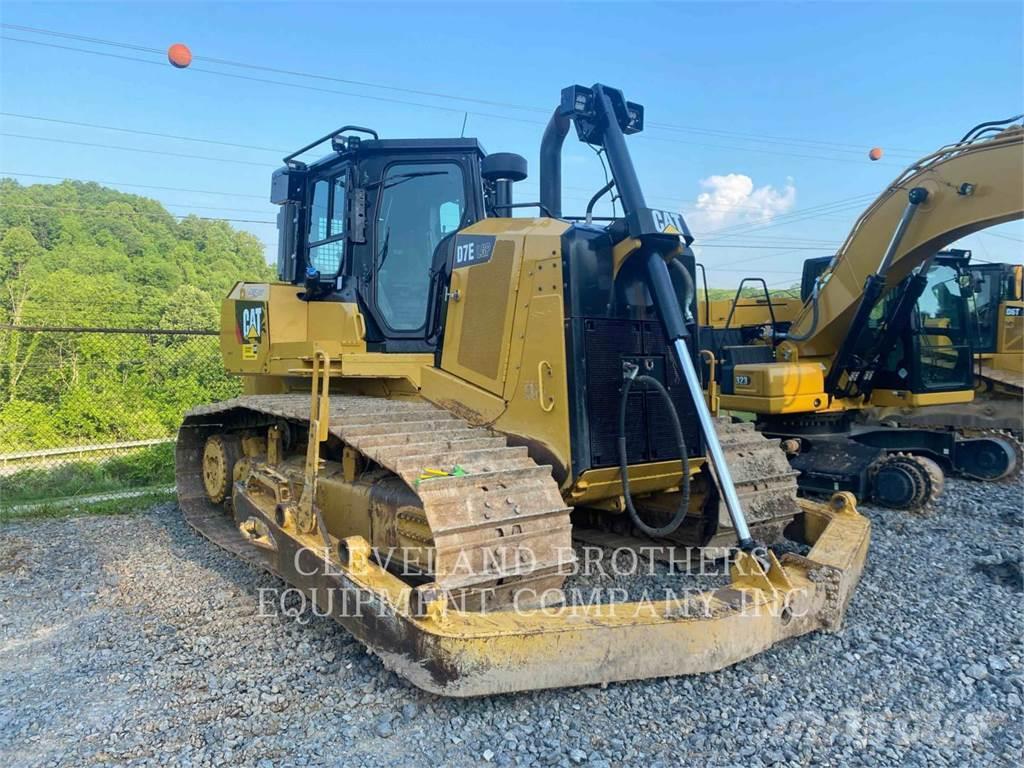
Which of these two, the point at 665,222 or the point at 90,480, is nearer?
the point at 665,222

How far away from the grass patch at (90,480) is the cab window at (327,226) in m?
3.24

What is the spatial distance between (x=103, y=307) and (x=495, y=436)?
18.7 meters

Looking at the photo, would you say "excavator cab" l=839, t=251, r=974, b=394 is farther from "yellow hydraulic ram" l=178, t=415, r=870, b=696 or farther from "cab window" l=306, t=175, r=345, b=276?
"cab window" l=306, t=175, r=345, b=276

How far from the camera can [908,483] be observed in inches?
251

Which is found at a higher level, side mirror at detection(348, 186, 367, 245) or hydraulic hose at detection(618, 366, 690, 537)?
side mirror at detection(348, 186, 367, 245)

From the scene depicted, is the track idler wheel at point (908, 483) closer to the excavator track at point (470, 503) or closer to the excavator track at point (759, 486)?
the excavator track at point (759, 486)

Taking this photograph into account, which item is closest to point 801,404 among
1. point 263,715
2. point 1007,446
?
point 1007,446

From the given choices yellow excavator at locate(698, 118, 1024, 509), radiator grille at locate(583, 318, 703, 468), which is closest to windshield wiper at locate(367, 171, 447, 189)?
radiator grille at locate(583, 318, 703, 468)

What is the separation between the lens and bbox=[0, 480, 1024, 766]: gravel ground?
2.54 m

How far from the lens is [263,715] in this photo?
2.79 m

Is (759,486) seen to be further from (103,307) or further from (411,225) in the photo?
(103,307)

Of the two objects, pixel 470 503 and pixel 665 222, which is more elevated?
pixel 665 222

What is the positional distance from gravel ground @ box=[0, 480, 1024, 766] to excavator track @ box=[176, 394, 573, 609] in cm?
49

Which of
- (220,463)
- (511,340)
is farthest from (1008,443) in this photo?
(220,463)
